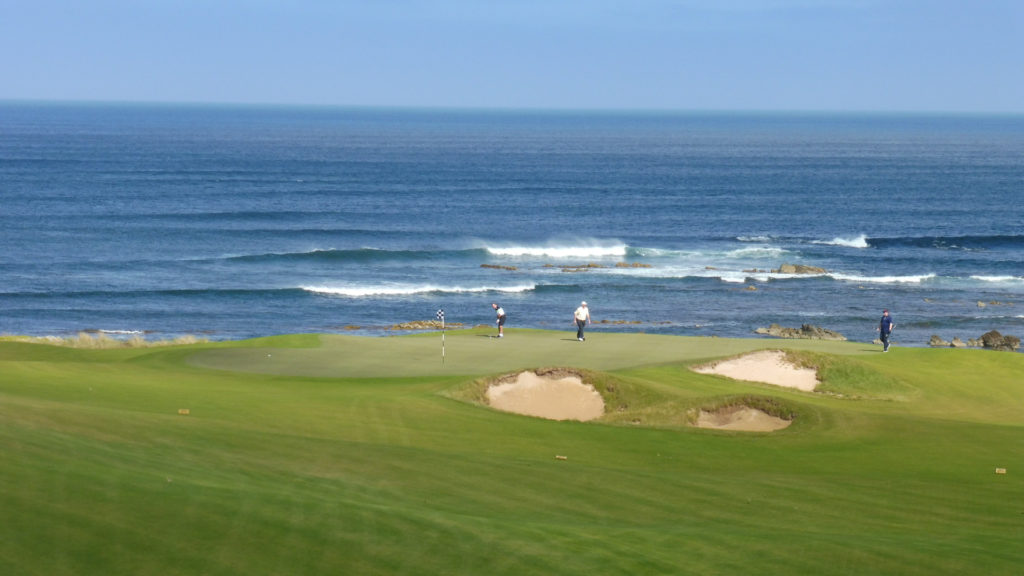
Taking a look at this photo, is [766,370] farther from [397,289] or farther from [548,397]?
[397,289]

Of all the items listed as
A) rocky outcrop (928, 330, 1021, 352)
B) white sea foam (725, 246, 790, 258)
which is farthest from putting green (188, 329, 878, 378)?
white sea foam (725, 246, 790, 258)

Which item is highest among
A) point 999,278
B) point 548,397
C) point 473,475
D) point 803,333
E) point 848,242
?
point 473,475

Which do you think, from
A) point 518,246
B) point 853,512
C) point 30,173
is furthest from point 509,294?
point 30,173

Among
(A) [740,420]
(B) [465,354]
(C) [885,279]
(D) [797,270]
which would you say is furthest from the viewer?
(D) [797,270]

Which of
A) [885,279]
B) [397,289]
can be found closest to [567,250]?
[397,289]

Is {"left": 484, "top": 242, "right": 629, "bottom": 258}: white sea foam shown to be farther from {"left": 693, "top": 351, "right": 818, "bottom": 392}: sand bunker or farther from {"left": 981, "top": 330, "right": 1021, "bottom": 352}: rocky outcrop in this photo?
{"left": 693, "top": 351, "right": 818, "bottom": 392}: sand bunker

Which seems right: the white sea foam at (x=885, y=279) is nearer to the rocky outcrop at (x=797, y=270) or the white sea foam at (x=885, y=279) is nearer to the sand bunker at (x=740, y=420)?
the rocky outcrop at (x=797, y=270)

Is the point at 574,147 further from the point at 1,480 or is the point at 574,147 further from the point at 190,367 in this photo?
the point at 1,480
